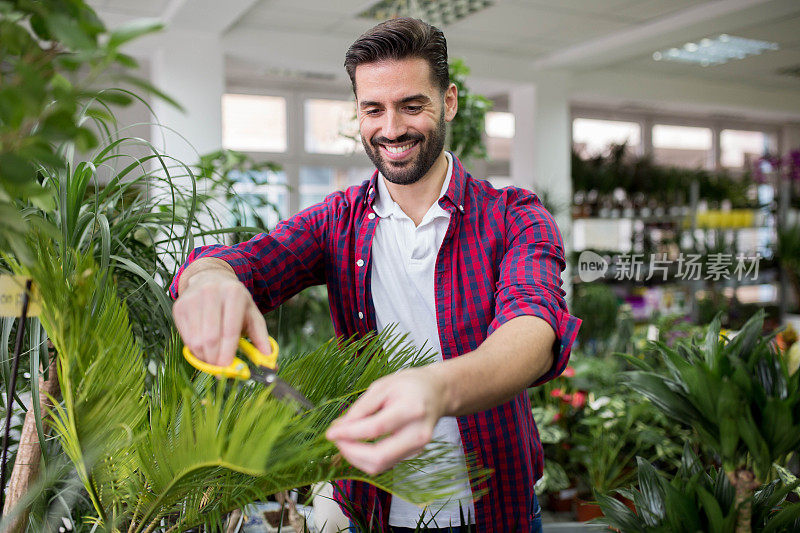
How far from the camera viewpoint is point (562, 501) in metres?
2.76

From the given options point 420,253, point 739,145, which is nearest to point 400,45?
point 420,253

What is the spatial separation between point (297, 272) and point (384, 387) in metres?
0.74

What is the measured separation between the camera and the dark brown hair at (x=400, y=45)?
1244 mm

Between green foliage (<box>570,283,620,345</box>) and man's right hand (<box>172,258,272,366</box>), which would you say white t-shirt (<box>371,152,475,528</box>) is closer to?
man's right hand (<box>172,258,272,366</box>)

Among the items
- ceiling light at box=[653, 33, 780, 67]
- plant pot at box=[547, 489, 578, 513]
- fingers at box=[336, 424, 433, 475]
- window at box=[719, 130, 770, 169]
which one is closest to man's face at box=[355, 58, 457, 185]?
fingers at box=[336, 424, 433, 475]

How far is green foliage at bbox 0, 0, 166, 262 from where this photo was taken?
0.47m

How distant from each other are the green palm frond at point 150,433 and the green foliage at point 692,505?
0.29 metres

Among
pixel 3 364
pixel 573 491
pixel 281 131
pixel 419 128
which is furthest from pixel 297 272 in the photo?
pixel 281 131

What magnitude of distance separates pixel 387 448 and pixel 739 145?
10472 mm

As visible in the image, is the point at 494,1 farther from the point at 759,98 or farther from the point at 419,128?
the point at 759,98

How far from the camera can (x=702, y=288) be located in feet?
16.8

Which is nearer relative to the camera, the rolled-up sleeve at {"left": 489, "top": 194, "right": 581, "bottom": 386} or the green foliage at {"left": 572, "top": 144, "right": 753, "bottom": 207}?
the rolled-up sleeve at {"left": 489, "top": 194, "right": 581, "bottom": 386}

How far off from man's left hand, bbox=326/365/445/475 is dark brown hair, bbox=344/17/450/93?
2.66ft

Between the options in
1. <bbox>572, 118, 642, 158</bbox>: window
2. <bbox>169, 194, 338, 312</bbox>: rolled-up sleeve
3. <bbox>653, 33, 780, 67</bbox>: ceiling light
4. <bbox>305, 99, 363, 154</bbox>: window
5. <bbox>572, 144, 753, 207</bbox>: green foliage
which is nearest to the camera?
<bbox>169, 194, 338, 312</bbox>: rolled-up sleeve
